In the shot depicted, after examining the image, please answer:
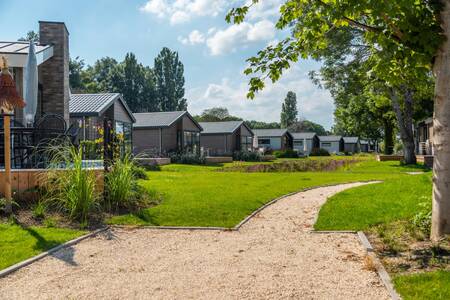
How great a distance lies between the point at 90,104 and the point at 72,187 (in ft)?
48.2

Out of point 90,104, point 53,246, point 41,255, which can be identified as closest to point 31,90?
point 53,246

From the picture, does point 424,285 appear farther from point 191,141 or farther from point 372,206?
point 191,141

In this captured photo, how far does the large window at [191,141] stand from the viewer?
1396 inches

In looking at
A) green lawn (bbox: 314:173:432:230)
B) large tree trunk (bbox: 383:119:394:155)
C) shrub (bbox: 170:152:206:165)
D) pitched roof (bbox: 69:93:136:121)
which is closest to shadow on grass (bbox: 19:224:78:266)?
green lawn (bbox: 314:173:432:230)

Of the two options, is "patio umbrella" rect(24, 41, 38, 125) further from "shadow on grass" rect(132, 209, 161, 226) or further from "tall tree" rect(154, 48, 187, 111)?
"tall tree" rect(154, 48, 187, 111)

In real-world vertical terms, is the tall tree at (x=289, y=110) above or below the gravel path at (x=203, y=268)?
above

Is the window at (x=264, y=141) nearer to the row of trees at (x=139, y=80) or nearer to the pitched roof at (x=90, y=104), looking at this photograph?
the row of trees at (x=139, y=80)

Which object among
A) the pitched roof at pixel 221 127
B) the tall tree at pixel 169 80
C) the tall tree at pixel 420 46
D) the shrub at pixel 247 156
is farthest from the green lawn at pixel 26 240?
the tall tree at pixel 169 80

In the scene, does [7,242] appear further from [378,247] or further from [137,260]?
[378,247]

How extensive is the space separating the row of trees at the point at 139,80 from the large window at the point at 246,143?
31054 mm

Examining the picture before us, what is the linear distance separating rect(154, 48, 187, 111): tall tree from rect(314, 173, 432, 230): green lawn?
68.5 metres

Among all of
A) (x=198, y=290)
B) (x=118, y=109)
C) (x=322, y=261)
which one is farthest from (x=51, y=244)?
(x=118, y=109)

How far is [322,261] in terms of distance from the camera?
5301mm

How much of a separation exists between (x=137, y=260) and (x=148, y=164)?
19335mm
